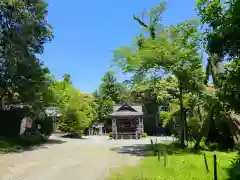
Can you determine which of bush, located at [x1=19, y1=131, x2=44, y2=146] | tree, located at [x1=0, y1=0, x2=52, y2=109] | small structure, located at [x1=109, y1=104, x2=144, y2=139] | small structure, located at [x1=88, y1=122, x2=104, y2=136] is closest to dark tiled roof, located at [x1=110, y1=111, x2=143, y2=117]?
small structure, located at [x1=109, y1=104, x2=144, y2=139]

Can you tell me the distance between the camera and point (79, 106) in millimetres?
35125

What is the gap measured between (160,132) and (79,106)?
53.4ft

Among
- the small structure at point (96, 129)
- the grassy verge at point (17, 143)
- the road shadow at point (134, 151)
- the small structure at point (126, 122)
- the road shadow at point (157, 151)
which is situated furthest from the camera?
the small structure at point (96, 129)

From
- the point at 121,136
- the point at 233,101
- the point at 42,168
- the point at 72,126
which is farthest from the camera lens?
the point at 121,136

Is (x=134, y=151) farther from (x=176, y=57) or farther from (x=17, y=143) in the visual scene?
(x=17, y=143)

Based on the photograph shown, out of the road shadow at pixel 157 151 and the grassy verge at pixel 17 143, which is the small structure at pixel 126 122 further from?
the road shadow at pixel 157 151

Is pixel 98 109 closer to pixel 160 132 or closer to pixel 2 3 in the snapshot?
pixel 160 132

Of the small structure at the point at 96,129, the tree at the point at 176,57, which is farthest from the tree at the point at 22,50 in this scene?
the small structure at the point at 96,129

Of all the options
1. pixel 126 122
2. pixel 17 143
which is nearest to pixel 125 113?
pixel 126 122

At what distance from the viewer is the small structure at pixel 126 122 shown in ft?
120

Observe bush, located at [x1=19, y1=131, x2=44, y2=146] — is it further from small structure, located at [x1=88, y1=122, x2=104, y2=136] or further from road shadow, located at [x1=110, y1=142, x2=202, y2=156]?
small structure, located at [x1=88, y1=122, x2=104, y2=136]

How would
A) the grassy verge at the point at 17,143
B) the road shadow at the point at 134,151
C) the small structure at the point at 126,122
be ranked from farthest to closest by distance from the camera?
the small structure at the point at 126,122, the grassy verge at the point at 17,143, the road shadow at the point at 134,151

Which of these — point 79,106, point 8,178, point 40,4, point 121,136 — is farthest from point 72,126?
point 8,178

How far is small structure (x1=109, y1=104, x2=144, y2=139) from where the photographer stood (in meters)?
36.6
